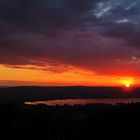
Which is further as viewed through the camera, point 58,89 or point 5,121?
point 58,89

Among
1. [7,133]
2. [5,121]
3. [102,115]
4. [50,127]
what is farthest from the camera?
[102,115]

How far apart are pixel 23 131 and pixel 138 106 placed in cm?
1015

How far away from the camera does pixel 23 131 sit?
24.1m

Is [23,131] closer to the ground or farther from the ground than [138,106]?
closer to the ground

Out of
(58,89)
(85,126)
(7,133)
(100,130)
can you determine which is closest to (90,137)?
(100,130)

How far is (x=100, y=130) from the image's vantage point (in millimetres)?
25703

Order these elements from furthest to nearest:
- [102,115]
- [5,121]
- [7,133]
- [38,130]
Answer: [102,115], [5,121], [7,133], [38,130]

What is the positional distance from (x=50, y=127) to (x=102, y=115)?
8972 millimetres

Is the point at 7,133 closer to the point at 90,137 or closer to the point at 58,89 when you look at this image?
the point at 90,137

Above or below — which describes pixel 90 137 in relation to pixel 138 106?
below

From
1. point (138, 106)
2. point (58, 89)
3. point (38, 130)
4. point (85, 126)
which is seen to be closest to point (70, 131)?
point (38, 130)

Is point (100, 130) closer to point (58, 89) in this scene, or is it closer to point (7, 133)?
point (7, 133)

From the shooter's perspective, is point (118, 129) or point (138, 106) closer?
point (118, 129)

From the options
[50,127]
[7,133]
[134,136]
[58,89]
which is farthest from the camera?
[58,89]
